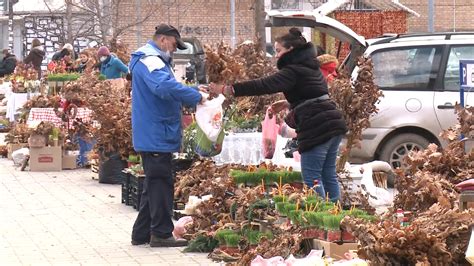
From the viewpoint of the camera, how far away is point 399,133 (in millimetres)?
13984

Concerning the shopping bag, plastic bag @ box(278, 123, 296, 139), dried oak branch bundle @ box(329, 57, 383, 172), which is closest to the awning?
dried oak branch bundle @ box(329, 57, 383, 172)

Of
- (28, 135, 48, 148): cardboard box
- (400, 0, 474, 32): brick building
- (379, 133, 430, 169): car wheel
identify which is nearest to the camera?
(379, 133, 430, 169): car wheel

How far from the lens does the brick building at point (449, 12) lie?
43.3m

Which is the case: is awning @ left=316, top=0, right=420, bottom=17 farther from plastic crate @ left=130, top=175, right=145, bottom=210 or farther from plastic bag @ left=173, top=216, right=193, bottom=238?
plastic bag @ left=173, top=216, right=193, bottom=238

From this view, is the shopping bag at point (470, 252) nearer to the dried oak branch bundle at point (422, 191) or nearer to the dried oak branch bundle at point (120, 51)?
the dried oak branch bundle at point (422, 191)

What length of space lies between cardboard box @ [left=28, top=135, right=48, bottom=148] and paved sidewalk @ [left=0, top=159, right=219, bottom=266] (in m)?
0.73

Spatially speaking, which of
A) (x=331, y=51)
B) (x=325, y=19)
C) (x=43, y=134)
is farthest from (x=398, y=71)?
(x=331, y=51)

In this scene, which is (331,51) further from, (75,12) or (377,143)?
(75,12)

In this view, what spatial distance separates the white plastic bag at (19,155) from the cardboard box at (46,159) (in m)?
0.59

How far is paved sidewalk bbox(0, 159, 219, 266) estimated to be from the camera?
9.35m

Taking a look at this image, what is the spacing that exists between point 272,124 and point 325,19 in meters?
4.78

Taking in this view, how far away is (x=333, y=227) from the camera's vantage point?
23.8 ft

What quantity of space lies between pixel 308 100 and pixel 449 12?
3563cm

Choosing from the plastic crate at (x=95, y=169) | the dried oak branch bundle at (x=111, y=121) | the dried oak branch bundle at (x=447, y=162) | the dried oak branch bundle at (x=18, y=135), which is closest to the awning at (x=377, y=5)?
the dried oak branch bundle at (x=18, y=135)
